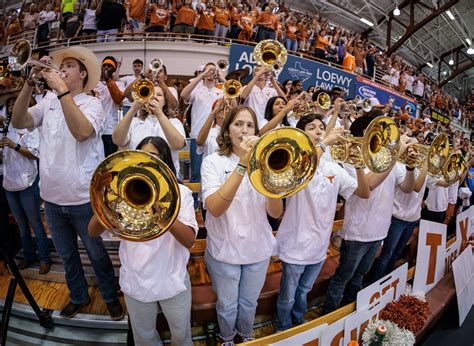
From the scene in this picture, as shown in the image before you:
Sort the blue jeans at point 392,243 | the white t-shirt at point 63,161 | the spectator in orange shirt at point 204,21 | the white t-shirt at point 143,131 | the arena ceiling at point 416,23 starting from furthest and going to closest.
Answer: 1. the arena ceiling at point 416,23
2. the spectator in orange shirt at point 204,21
3. the blue jeans at point 392,243
4. the white t-shirt at point 143,131
5. the white t-shirt at point 63,161

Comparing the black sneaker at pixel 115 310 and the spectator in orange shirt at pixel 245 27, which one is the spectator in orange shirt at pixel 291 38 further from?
the black sneaker at pixel 115 310

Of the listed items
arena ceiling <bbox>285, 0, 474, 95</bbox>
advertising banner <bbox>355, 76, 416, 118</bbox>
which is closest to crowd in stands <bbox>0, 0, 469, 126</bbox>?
advertising banner <bbox>355, 76, 416, 118</bbox>

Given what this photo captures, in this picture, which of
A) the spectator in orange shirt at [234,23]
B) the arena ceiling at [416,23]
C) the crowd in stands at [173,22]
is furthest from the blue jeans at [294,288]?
the arena ceiling at [416,23]

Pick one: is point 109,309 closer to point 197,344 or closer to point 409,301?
point 197,344

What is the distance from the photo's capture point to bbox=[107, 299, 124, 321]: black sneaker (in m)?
1.93

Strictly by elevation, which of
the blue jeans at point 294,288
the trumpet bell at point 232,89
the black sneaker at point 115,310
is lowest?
the black sneaker at point 115,310

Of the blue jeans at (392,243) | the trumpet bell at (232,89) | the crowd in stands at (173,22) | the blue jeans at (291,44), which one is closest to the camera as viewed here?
the blue jeans at (392,243)

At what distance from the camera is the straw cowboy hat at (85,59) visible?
183cm

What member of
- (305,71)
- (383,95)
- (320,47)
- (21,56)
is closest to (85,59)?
(21,56)

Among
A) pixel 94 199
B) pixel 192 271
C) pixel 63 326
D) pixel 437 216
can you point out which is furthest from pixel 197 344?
pixel 437 216

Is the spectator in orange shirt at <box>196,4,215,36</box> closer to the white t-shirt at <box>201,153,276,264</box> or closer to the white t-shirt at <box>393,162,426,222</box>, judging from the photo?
the white t-shirt at <box>393,162,426,222</box>

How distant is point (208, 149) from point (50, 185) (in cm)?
145

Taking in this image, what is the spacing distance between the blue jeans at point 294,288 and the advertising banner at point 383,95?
8901 mm

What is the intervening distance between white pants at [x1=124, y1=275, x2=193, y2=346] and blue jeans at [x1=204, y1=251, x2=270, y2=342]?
25 cm
